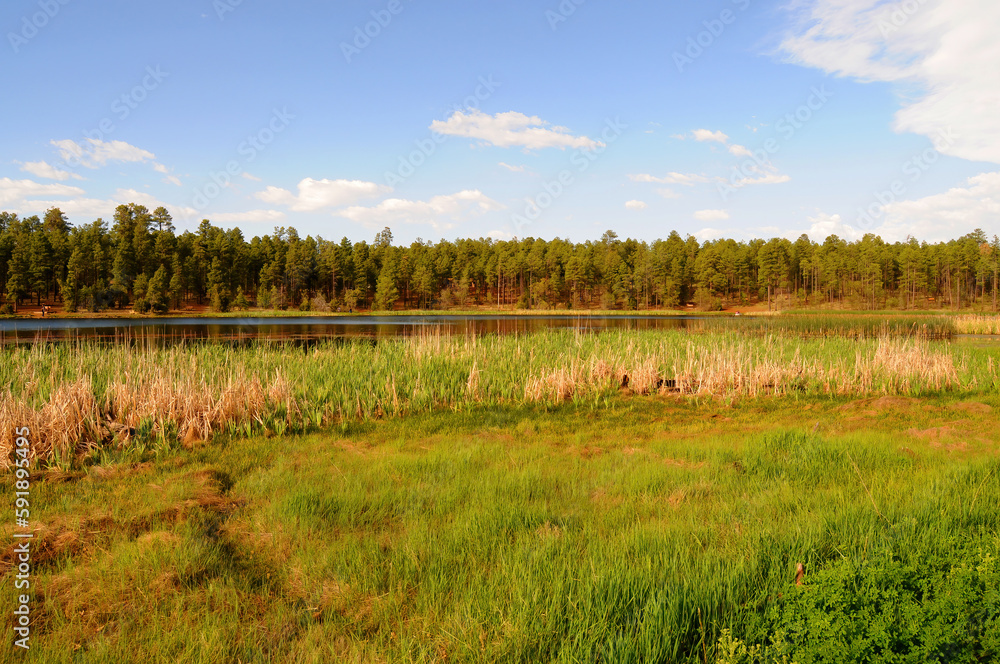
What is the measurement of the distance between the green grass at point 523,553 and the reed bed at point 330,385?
1.42 m

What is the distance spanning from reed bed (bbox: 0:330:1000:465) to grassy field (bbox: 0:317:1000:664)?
0.10 m

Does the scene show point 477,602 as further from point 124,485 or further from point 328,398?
point 328,398

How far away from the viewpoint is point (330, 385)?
12.3 metres

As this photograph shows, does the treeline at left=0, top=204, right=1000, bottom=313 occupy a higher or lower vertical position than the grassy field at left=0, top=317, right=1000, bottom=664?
higher

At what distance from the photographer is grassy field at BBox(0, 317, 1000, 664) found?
330 cm

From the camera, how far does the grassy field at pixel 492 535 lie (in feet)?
10.8

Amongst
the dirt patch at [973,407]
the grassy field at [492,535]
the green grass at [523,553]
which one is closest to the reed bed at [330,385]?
the grassy field at [492,535]

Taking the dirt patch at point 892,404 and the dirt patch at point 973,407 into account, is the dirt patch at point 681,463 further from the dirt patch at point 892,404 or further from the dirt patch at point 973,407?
the dirt patch at point 973,407

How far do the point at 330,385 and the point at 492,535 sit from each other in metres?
8.49

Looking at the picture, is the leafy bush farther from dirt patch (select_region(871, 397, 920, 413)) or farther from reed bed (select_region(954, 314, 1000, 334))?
reed bed (select_region(954, 314, 1000, 334))

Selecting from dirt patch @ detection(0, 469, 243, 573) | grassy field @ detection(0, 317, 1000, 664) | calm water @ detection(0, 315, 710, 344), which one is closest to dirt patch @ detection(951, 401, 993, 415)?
grassy field @ detection(0, 317, 1000, 664)

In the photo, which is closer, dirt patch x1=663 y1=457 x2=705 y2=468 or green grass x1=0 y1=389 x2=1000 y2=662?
green grass x1=0 y1=389 x2=1000 y2=662

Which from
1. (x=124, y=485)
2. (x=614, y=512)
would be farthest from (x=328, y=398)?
(x=614, y=512)

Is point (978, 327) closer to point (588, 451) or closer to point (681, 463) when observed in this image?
point (681, 463)
